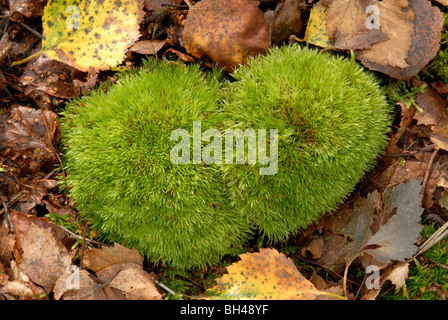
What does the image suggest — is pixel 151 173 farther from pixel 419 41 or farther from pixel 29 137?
pixel 419 41

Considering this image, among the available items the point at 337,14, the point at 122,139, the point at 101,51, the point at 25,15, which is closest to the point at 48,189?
the point at 122,139

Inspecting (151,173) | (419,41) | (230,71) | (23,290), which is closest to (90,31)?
(230,71)

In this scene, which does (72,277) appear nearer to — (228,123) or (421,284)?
(228,123)

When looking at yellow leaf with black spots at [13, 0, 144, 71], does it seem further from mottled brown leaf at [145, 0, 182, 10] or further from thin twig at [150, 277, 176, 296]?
thin twig at [150, 277, 176, 296]

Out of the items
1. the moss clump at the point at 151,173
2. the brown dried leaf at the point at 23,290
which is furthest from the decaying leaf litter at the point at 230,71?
the moss clump at the point at 151,173

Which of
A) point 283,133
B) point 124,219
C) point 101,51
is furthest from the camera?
point 101,51

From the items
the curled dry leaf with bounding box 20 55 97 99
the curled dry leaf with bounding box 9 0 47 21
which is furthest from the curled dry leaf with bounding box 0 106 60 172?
the curled dry leaf with bounding box 9 0 47 21
